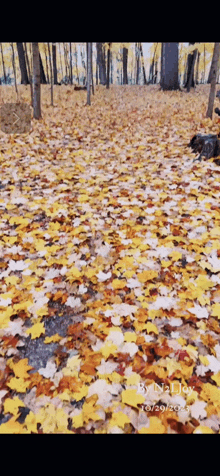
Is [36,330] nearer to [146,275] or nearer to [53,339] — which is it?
[53,339]

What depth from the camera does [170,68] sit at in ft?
53.9

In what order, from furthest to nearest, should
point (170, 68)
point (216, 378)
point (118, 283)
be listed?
point (170, 68), point (118, 283), point (216, 378)

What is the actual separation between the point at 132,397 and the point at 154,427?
0.24 meters

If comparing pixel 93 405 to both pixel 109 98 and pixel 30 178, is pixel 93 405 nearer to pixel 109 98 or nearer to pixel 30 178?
pixel 30 178

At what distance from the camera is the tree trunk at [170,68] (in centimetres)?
1586

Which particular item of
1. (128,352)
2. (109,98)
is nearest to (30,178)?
(128,352)

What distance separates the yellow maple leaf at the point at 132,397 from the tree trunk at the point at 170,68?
1757 cm

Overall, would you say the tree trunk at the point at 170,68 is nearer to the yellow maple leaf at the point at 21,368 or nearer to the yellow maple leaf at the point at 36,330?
the yellow maple leaf at the point at 36,330

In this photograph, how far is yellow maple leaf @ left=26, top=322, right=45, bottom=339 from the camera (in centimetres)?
261

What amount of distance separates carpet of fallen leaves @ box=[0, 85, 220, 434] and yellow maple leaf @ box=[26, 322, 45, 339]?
0.04 feet

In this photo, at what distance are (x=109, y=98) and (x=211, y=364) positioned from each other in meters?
15.6

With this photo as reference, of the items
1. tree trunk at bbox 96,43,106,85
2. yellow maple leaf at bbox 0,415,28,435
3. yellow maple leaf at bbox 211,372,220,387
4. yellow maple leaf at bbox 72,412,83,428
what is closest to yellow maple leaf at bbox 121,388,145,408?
yellow maple leaf at bbox 72,412,83,428

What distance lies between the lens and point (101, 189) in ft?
17.5

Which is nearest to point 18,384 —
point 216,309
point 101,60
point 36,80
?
point 216,309
